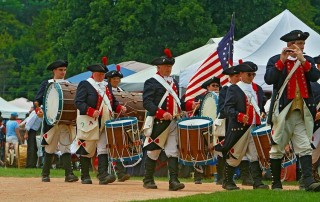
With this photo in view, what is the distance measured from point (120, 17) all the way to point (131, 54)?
8.14ft

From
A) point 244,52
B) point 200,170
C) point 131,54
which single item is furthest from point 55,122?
point 131,54

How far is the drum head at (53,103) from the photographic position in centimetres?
1933

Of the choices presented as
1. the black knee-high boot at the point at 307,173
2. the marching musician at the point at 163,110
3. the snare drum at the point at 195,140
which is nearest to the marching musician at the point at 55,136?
the marching musician at the point at 163,110

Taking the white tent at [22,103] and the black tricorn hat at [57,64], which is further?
the white tent at [22,103]

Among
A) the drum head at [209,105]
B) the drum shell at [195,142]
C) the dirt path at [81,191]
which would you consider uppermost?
the drum head at [209,105]

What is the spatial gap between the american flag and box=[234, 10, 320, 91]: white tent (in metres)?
2.83

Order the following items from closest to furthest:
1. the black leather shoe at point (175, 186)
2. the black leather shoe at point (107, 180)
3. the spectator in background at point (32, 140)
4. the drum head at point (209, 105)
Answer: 1. the black leather shoe at point (175, 186)
2. the black leather shoe at point (107, 180)
3. the drum head at point (209, 105)
4. the spectator in background at point (32, 140)

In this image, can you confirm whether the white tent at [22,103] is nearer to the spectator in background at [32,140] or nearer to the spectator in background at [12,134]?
the spectator in background at [12,134]

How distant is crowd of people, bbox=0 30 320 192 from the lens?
14.8 meters

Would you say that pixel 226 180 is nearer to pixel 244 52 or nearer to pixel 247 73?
pixel 247 73

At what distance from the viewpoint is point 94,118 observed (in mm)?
18672

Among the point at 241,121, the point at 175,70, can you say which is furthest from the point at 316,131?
the point at 175,70

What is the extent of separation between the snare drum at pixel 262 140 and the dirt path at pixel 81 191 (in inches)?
35.0

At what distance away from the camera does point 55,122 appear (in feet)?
63.3
